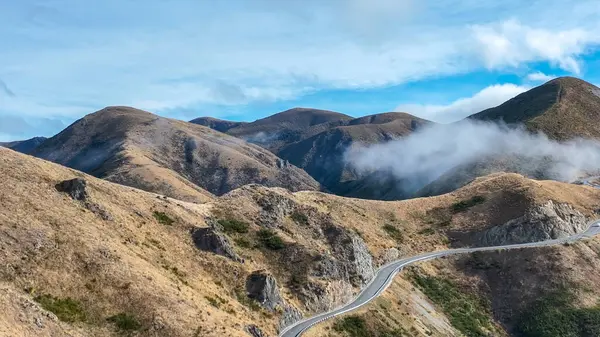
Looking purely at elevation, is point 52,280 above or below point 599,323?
above

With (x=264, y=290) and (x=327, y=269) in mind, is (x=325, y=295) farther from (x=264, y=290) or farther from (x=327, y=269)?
(x=264, y=290)

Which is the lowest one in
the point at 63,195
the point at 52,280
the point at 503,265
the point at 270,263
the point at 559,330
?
the point at 559,330

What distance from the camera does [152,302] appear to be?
5081 cm

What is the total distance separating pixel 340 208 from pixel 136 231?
5796 centimetres

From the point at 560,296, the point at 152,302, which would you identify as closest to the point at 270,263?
the point at 152,302

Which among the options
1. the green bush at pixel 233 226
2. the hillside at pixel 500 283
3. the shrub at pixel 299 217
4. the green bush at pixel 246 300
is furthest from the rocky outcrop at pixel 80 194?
the shrub at pixel 299 217

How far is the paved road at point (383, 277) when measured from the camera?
64475mm

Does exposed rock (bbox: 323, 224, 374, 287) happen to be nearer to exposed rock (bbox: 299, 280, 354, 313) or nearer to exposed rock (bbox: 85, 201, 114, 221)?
exposed rock (bbox: 299, 280, 354, 313)

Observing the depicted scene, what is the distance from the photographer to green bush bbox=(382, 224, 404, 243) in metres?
114

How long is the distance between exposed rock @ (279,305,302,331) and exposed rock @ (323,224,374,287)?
17349 mm

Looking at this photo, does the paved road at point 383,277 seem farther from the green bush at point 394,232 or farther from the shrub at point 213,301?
the shrub at point 213,301

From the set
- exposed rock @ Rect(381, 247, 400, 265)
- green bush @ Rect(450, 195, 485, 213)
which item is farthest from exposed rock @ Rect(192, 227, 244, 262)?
green bush @ Rect(450, 195, 485, 213)

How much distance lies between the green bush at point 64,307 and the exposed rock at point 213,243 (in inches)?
969

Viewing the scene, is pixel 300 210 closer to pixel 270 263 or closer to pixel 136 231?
Answer: pixel 270 263
